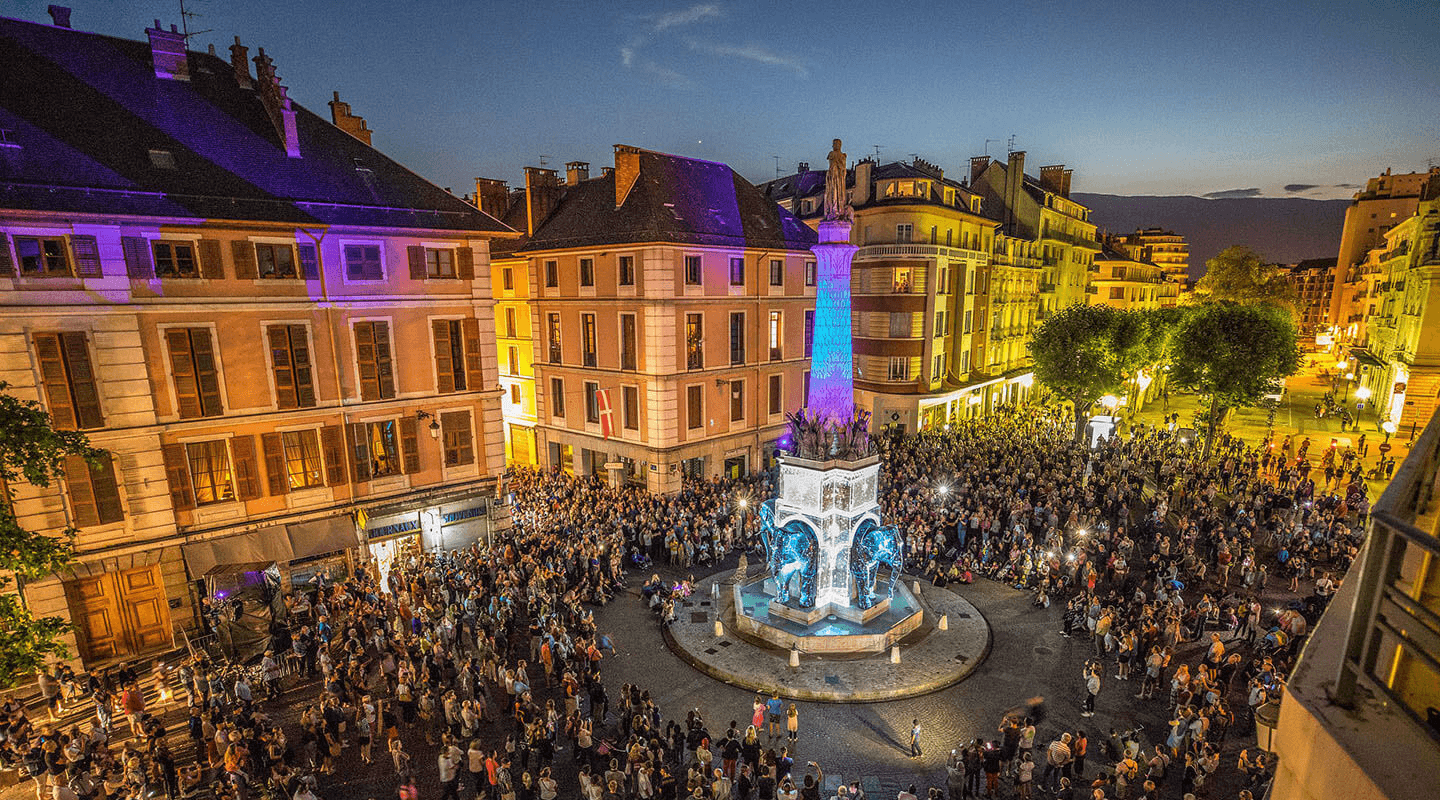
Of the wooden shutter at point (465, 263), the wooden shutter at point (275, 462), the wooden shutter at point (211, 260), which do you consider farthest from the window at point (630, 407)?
the wooden shutter at point (211, 260)

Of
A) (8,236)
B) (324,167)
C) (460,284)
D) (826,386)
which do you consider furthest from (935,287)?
(8,236)

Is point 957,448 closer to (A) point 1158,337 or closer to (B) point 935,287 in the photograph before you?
(B) point 935,287

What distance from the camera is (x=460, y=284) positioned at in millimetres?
25406

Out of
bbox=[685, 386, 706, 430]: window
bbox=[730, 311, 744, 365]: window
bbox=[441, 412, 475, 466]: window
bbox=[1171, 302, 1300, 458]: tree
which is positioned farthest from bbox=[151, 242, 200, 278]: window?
bbox=[1171, 302, 1300, 458]: tree

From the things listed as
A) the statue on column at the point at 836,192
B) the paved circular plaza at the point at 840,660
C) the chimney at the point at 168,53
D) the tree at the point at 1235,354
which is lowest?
the paved circular plaza at the point at 840,660

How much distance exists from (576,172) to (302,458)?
2452 cm

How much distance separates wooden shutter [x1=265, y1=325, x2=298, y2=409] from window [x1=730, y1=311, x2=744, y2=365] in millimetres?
19749

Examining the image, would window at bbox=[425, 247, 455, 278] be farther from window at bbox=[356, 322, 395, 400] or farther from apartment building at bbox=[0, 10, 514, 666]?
window at bbox=[356, 322, 395, 400]

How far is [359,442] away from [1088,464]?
106 ft

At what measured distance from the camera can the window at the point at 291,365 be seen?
2184 centimetres

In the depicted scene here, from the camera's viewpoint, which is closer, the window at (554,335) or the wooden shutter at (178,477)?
the wooden shutter at (178,477)

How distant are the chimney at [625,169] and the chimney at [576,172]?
7.52 meters

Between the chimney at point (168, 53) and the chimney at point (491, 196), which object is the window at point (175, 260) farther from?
the chimney at point (491, 196)

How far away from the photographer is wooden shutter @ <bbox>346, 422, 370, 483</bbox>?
23.5 m
